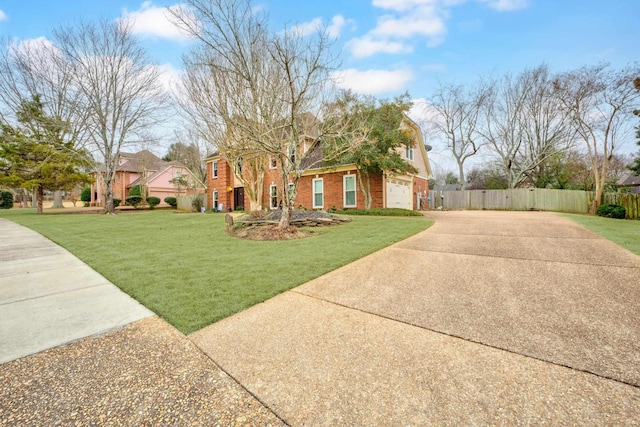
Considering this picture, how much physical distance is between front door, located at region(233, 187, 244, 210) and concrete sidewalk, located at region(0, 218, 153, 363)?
52.8 feet

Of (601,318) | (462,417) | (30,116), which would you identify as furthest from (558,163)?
(30,116)

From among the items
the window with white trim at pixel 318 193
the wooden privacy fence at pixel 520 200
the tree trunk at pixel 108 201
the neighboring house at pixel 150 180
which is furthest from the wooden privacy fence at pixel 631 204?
the neighboring house at pixel 150 180

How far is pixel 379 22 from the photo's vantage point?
8977mm

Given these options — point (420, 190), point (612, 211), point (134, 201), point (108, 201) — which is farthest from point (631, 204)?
point (134, 201)

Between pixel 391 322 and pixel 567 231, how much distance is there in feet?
24.4

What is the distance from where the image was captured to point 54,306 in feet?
10.5

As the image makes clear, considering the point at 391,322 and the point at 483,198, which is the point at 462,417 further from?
the point at 483,198

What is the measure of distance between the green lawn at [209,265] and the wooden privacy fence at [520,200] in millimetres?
15756

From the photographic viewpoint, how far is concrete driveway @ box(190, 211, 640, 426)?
163 cm

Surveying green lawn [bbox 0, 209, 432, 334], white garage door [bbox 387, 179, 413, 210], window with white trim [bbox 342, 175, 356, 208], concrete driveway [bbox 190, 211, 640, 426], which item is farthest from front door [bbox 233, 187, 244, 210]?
concrete driveway [bbox 190, 211, 640, 426]

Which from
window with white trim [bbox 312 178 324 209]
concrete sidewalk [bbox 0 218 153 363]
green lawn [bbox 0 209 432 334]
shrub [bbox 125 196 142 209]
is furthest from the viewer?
shrub [bbox 125 196 142 209]

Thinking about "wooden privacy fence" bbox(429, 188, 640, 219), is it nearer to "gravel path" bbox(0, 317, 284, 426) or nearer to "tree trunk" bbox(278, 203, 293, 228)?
"tree trunk" bbox(278, 203, 293, 228)

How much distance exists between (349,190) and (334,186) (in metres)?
1.07

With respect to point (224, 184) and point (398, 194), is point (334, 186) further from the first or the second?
point (224, 184)
